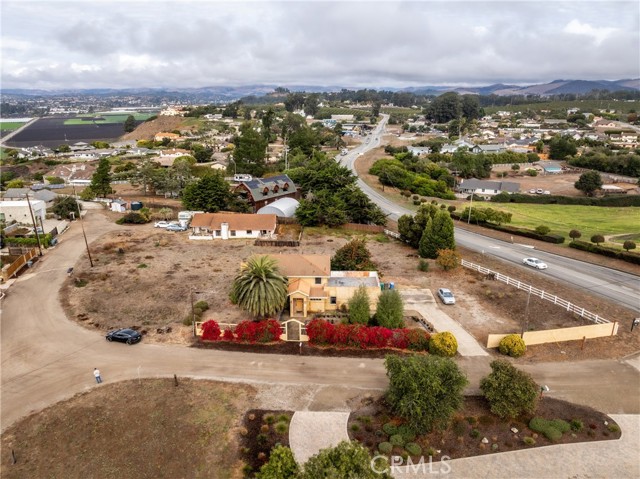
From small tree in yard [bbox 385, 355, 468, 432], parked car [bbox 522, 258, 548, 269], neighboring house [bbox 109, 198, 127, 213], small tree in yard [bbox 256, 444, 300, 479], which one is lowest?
neighboring house [bbox 109, 198, 127, 213]

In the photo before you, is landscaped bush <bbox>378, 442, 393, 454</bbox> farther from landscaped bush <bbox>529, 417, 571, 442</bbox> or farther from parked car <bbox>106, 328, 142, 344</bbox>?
parked car <bbox>106, 328, 142, 344</bbox>

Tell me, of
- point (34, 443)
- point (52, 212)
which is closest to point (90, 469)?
point (34, 443)

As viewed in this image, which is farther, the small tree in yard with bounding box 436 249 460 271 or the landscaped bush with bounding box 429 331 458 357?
the small tree in yard with bounding box 436 249 460 271

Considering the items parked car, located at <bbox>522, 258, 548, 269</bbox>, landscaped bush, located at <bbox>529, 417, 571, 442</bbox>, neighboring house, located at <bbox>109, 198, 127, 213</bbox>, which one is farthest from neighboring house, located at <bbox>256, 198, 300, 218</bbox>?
landscaped bush, located at <bbox>529, 417, 571, 442</bbox>

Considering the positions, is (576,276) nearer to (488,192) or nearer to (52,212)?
(488,192)

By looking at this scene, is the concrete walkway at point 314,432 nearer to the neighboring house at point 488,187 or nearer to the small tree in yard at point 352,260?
the small tree in yard at point 352,260

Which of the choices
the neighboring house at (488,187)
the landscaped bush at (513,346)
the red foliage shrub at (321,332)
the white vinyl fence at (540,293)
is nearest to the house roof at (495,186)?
the neighboring house at (488,187)
